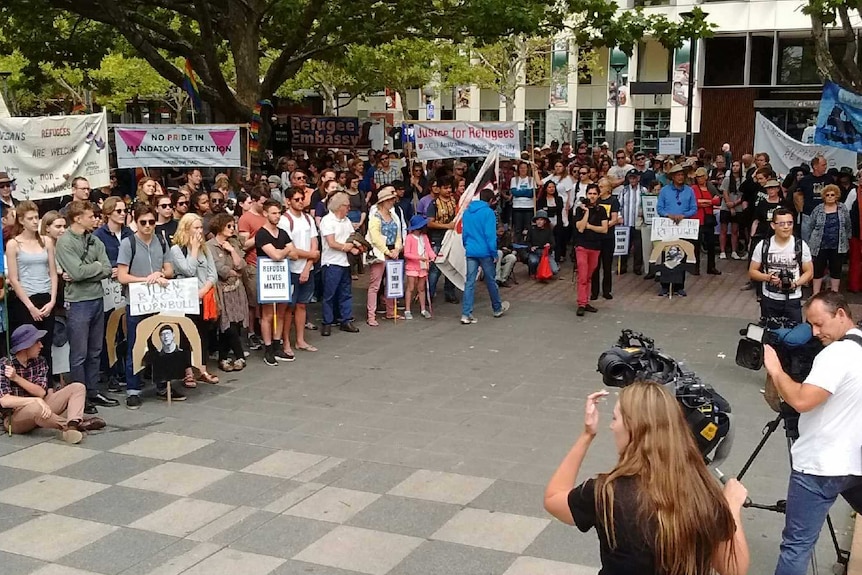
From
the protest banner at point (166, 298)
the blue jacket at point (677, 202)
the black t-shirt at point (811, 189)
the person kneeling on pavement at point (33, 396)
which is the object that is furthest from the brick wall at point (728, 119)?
the person kneeling on pavement at point (33, 396)

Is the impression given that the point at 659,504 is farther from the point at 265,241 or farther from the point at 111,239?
the point at 265,241

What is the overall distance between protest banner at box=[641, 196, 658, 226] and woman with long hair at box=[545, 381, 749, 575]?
481 inches

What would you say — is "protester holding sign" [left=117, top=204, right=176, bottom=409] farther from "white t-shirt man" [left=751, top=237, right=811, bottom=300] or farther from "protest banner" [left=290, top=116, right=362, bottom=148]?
"protest banner" [left=290, top=116, right=362, bottom=148]

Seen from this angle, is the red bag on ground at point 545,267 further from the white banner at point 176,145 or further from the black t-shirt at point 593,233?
the white banner at point 176,145

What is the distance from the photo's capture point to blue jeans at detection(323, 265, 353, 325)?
36.4ft

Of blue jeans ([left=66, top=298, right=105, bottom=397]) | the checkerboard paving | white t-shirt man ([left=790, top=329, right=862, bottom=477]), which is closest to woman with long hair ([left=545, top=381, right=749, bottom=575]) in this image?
white t-shirt man ([left=790, top=329, right=862, bottom=477])

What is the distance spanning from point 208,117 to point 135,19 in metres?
3.66

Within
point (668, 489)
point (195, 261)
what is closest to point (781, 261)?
point (195, 261)

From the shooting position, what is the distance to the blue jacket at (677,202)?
A: 13.9m

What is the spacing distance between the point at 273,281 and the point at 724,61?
114 feet

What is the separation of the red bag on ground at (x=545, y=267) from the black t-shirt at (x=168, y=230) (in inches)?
259

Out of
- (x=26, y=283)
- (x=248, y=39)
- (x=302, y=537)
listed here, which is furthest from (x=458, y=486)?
(x=248, y=39)

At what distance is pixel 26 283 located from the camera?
8.02 meters

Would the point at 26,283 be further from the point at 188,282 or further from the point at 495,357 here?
the point at 495,357
